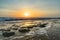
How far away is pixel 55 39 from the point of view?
28.1 ft

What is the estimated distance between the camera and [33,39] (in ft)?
29.2

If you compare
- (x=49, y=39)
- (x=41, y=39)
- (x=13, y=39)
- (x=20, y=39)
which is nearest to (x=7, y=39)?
(x=13, y=39)

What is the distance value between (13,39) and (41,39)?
2.47 metres

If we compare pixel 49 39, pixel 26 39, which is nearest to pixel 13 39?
pixel 26 39

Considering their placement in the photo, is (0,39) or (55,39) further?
(0,39)

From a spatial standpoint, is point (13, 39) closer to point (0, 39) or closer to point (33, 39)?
point (0, 39)

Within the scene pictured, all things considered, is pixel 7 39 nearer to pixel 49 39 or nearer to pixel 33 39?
pixel 33 39

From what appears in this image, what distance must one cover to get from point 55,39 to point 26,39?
98.8 inches

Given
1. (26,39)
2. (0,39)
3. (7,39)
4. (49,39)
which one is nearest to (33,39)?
(26,39)

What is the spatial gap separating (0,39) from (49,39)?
4.35m

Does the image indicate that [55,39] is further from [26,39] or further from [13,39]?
[13,39]

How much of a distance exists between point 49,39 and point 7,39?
3.68 meters

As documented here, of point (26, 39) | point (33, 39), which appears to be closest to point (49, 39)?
point (33, 39)

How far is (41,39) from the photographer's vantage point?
29.0 ft
